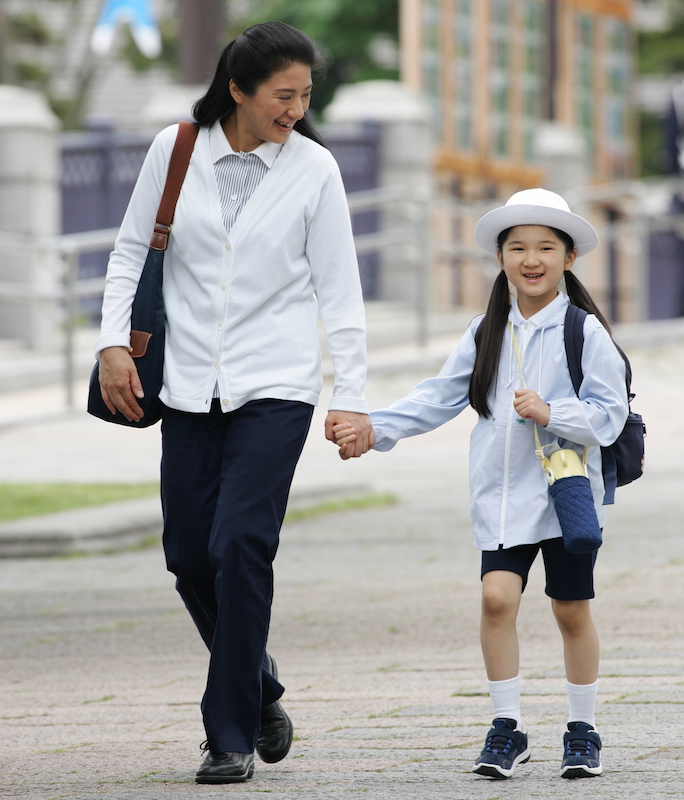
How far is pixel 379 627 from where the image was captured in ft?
Result: 20.3

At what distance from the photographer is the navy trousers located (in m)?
3.94

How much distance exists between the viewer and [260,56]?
4.08 meters

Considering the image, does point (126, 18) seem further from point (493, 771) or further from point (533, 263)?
point (493, 771)

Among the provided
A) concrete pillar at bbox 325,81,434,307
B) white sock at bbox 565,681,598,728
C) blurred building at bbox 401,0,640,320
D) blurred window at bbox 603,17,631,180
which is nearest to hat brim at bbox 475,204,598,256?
white sock at bbox 565,681,598,728

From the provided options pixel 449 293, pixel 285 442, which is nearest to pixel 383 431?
pixel 285 442

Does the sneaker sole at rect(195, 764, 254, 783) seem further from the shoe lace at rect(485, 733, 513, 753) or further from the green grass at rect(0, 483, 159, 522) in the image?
the green grass at rect(0, 483, 159, 522)

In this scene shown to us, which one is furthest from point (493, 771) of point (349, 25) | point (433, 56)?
point (349, 25)

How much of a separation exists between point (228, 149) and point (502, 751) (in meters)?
1.56

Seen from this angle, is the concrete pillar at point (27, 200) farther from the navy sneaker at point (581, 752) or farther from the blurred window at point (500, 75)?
the blurred window at point (500, 75)

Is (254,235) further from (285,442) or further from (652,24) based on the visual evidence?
(652,24)

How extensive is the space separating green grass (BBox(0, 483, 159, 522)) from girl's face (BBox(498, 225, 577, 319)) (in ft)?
16.4

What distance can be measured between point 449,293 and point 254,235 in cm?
1786

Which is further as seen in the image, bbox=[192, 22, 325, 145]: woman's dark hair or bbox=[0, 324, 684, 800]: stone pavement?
bbox=[192, 22, 325, 145]: woman's dark hair

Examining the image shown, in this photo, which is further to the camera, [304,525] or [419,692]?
[304,525]
